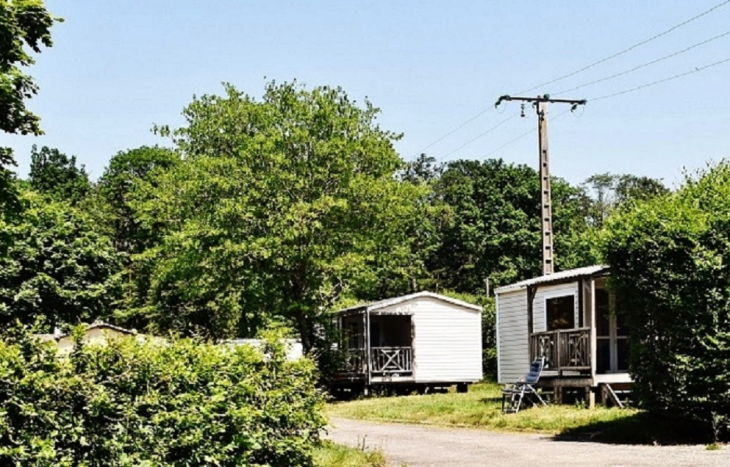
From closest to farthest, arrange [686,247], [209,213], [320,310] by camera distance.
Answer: [686,247] → [209,213] → [320,310]

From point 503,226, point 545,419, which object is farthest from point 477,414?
point 503,226

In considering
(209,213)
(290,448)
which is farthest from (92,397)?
(209,213)

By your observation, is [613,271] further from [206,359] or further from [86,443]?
[86,443]

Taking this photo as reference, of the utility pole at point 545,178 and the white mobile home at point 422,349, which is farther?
the white mobile home at point 422,349

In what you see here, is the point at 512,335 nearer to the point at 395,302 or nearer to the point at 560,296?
the point at 560,296

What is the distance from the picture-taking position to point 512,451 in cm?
1422

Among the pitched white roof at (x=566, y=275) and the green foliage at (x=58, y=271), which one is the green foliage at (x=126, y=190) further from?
the pitched white roof at (x=566, y=275)

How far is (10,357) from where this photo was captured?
7.73 m

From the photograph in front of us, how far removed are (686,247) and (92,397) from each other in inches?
353

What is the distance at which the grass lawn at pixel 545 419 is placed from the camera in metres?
14.8

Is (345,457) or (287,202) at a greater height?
(287,202)

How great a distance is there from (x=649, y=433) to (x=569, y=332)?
674 cm

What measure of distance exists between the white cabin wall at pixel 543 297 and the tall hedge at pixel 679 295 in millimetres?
8371

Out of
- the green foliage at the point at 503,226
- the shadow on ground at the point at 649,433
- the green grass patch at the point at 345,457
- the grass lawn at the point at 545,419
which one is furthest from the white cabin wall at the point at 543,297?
the green foliage at the point at 503,226
